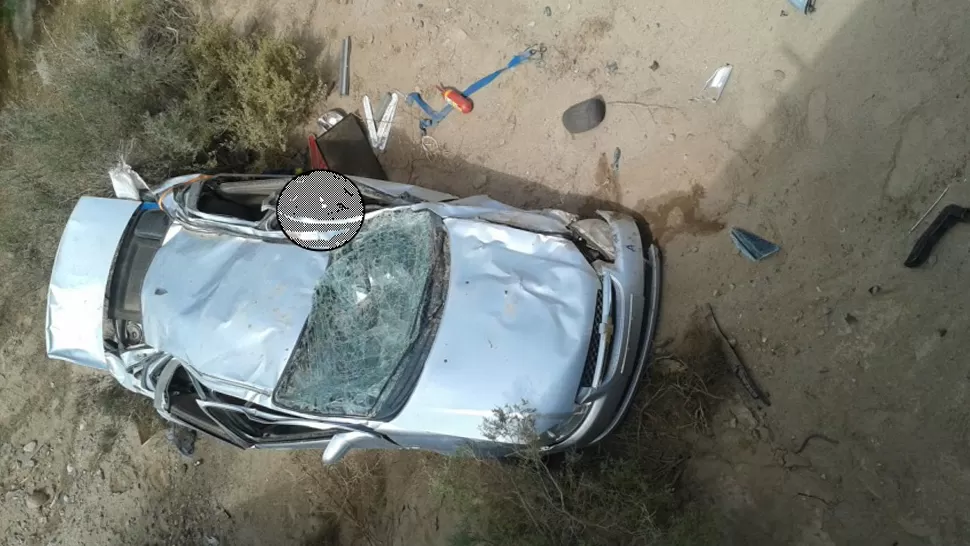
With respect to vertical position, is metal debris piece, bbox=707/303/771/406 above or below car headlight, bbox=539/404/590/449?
above

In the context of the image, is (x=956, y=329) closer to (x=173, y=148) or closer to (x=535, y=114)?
(x=535, y=114)

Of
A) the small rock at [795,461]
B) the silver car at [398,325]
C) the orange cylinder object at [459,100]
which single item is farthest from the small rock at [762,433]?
the orange cylinder object at [459,100]

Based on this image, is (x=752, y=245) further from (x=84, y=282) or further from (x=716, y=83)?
(x=84, y=282)

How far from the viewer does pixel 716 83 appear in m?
4.09

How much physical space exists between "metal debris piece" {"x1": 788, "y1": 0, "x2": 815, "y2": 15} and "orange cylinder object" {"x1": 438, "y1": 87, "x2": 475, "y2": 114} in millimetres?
2283

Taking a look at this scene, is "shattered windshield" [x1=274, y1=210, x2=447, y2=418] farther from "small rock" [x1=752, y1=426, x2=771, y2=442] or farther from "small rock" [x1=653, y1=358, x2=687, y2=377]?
"small rock" [x1=752, y1=426, x2=771, y2=442]

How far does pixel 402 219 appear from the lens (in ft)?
12.1

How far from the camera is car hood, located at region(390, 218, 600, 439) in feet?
10.9

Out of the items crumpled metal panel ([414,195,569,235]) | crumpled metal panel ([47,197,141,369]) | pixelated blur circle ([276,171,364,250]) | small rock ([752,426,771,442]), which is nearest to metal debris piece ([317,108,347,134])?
pixelated blur circle ([276,171,364,250])

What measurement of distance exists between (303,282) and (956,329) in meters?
3.39

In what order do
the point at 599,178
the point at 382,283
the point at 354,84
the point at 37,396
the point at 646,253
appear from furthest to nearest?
1. the point at 37,396
2. the point at 354,84
3. the point at 599,178
4. the point at 646,253
5. the point at 382,283

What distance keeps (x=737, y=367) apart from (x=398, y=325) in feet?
6.53

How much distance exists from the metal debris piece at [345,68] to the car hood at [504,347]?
2.68m

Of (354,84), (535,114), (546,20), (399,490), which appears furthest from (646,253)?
(354,84)
